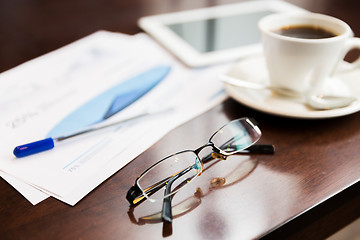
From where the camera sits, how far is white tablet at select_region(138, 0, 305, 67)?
64 centimetres

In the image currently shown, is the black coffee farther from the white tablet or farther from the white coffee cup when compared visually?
the white tablet

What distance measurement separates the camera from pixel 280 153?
0.41 meters

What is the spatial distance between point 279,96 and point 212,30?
0.94ft

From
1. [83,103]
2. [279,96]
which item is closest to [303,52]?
[279,96]

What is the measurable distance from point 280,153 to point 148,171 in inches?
6.2

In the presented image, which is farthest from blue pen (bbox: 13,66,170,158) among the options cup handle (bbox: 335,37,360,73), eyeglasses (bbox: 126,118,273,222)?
cup handle (bbox: 335,37,360,73)

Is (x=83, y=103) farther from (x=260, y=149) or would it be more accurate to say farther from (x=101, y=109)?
(x=260, y=149)

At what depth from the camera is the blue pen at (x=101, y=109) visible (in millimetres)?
415

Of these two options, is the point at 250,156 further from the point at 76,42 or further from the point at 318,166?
the point at 76,42

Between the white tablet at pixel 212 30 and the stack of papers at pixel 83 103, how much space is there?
0.10 feet

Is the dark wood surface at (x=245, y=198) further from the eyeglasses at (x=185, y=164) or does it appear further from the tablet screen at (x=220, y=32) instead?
the tablet screen at (x=220, y=32)

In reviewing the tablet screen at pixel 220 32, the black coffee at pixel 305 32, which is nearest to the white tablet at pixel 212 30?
the tablet screen at pixel 220 32

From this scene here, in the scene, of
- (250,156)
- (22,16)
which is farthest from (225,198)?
(22,16)

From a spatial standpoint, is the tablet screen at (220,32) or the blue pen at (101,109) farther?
the tablet screen at (220,32)
